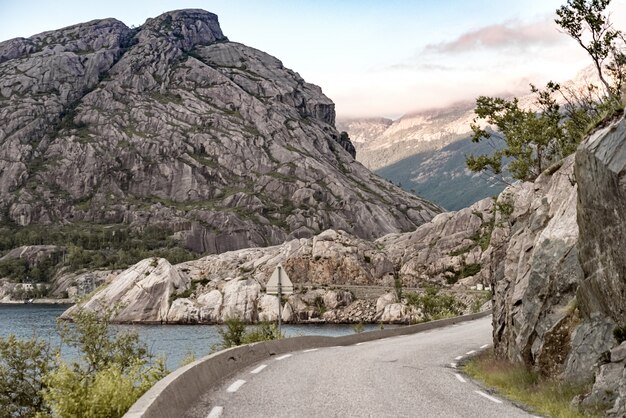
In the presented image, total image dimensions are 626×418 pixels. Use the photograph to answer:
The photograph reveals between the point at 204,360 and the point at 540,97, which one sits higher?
the point at 540,97

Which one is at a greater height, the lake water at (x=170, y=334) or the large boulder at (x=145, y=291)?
the large boulder at (x=145, y=291)

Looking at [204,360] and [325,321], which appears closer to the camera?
[204,360]

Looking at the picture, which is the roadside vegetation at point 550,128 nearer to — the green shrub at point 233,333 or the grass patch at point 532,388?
the grass patch at point 532,388

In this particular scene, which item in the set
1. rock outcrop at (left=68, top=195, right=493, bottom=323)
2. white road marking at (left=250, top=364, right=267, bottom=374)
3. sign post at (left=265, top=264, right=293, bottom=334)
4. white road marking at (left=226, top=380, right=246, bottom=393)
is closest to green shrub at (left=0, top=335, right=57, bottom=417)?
white road marking at (left=250, top=364, right=267, bottom=374)

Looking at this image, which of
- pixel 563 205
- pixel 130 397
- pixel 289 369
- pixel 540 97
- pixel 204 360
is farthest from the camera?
pixel 540 97

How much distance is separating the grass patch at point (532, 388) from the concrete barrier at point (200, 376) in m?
7.44

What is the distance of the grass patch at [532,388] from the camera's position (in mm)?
13383

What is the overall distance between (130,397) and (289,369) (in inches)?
336

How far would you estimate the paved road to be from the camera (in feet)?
39.5

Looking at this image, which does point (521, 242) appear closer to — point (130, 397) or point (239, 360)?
point (239, 360)

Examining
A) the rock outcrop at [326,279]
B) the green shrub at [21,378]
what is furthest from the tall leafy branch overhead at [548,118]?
the rock outcrop at [326,279]

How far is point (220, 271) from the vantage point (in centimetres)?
16050

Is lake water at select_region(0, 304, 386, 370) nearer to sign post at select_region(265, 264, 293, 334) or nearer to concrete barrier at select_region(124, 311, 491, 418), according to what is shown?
concrete barrier at select_region(124, 311, 491, 418)

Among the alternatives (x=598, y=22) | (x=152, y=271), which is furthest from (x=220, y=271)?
(x=598, y=22)
